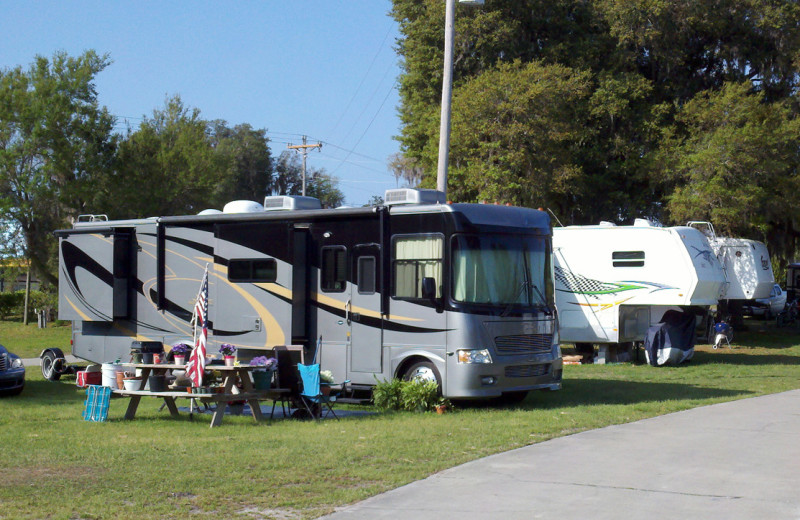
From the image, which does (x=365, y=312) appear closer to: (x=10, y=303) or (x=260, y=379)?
(x=260, y=379)

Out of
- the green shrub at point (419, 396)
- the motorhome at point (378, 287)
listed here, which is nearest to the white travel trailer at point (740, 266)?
the motorhome at point (378, 287)

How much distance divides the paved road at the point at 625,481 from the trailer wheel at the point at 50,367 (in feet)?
39.0

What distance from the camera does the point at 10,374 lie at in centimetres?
1498

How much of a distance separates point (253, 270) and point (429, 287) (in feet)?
11.4

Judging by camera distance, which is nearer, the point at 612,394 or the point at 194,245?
the point at 612,394

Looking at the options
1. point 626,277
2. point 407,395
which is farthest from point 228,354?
point 626,277

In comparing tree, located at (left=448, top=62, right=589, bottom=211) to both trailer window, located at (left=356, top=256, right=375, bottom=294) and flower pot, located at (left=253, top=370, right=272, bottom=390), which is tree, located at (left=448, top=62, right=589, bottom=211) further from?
flower pot, located at (left=253, top=370, right=272, bottom=390)

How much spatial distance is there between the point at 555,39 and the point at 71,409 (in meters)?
22.2

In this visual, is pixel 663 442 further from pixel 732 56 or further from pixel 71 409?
pixel 732 56

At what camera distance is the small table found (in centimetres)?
1166

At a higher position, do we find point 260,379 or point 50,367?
point 260,379

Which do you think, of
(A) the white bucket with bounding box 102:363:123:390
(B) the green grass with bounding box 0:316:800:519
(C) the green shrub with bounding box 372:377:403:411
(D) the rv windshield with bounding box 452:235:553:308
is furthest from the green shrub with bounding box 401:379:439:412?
(A) the white bucket with bounding box 102:363:123:390

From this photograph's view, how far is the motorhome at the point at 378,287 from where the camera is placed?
1298 centimetres

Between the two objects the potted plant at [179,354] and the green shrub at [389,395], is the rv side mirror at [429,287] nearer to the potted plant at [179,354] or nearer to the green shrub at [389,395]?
the green shrub at [389,395]
